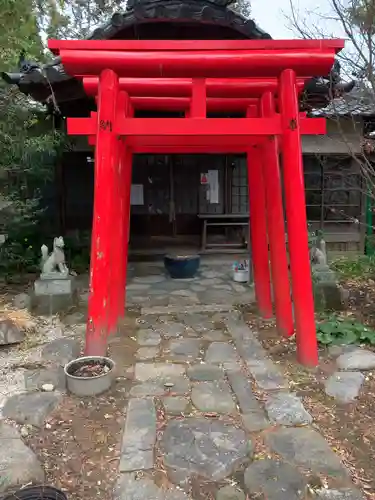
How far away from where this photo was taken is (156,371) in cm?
429

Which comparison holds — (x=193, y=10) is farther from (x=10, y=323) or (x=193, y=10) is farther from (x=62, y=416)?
(x=62, y=416)

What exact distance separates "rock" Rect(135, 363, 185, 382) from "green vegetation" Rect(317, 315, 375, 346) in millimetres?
1706

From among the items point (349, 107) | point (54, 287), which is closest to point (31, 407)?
point (54, 287)

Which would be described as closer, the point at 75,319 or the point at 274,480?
the point at 274,480

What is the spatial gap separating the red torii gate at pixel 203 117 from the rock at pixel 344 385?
31 centimetres

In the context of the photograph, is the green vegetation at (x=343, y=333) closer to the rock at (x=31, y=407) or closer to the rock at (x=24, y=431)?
the rock at (x=31, y=407)

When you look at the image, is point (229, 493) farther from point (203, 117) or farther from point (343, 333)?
point (203, 117)

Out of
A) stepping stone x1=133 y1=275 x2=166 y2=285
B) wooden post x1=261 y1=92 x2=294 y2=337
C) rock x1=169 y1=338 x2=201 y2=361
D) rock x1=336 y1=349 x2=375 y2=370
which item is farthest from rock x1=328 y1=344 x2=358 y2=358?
stepping stone x1=133 y1=275 x2=166 y2=285

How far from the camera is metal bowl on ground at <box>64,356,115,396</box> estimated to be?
3.75m

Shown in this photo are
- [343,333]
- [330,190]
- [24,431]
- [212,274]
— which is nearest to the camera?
[24,431]

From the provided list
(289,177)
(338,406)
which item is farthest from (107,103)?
(338,406)

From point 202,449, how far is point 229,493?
0.41m

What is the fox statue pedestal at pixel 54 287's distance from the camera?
19.5 feet

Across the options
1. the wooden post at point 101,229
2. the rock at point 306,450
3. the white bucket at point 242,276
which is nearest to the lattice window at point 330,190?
the white bucket at point 242,276
